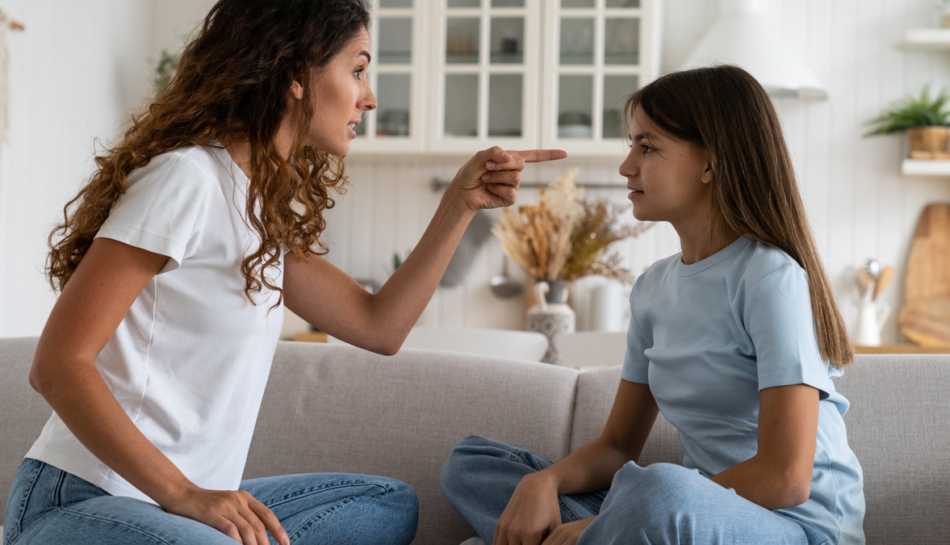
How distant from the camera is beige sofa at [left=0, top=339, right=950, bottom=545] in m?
1.20

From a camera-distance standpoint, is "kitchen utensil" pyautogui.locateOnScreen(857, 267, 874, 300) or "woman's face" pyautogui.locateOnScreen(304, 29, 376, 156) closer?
"woman's face" pyautogui.locateOnScreen(304, 29, 376, 156)

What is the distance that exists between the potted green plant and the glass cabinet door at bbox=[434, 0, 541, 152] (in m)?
1.43

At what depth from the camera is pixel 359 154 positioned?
316 centimetres

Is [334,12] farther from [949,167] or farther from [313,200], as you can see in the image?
[949,167]

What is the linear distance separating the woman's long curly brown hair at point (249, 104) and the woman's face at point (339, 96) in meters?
0.01

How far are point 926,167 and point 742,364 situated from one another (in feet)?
7.91

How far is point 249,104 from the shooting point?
950 millimetres

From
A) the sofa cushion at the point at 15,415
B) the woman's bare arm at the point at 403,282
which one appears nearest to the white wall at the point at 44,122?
the sofa cushion at the point at 15,415

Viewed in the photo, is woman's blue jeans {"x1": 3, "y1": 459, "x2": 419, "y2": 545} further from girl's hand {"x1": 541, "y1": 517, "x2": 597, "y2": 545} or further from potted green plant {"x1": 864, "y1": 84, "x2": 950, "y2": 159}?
potted green plant {"x1": 864, "y1": 84, "x2": 950, "y2": 159}

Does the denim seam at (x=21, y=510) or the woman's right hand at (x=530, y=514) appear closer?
the denim seam at (x=21, y=510)

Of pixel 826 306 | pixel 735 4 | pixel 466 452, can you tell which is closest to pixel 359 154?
pixel 735 4

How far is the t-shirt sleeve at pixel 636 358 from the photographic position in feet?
3.85

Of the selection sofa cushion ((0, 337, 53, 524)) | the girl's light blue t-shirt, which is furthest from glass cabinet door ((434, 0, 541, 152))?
the girl's light blue t-shirt

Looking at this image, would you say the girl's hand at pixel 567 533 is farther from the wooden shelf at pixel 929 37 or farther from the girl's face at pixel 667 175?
the wooden shelf at pixel 929 37
